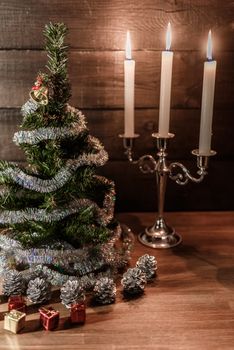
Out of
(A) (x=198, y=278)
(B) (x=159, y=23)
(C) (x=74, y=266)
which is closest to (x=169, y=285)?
(A) (x=198, y=278)

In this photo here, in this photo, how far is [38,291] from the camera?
0.73m

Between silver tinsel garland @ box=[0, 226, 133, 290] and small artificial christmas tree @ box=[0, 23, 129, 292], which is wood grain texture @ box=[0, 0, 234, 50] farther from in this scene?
silver tinsel garland @ box=[0, 226, 133, 290]

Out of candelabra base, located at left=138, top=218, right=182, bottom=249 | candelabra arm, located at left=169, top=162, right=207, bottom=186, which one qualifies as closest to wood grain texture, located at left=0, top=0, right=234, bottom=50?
candelabra arm, located at left=169, top=162, right=207, bottom=186

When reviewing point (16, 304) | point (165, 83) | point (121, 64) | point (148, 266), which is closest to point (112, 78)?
point (121, 64)

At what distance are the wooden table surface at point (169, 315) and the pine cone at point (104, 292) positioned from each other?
0.01 meters

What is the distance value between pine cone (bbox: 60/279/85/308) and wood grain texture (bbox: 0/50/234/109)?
1.40 ft

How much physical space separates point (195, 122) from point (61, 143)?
0.38m

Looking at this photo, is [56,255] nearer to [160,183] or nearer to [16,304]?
[16,304]

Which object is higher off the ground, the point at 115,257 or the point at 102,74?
the point at 102,74

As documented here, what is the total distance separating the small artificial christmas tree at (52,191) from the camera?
758 millimetres

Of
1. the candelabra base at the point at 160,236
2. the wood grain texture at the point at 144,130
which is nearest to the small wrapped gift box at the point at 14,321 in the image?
the candelabra base at the point at 160,236

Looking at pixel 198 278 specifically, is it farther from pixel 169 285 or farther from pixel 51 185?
pixel 51 185

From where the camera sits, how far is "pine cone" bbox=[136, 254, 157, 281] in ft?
2.62

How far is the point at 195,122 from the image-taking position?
3.43 ft
